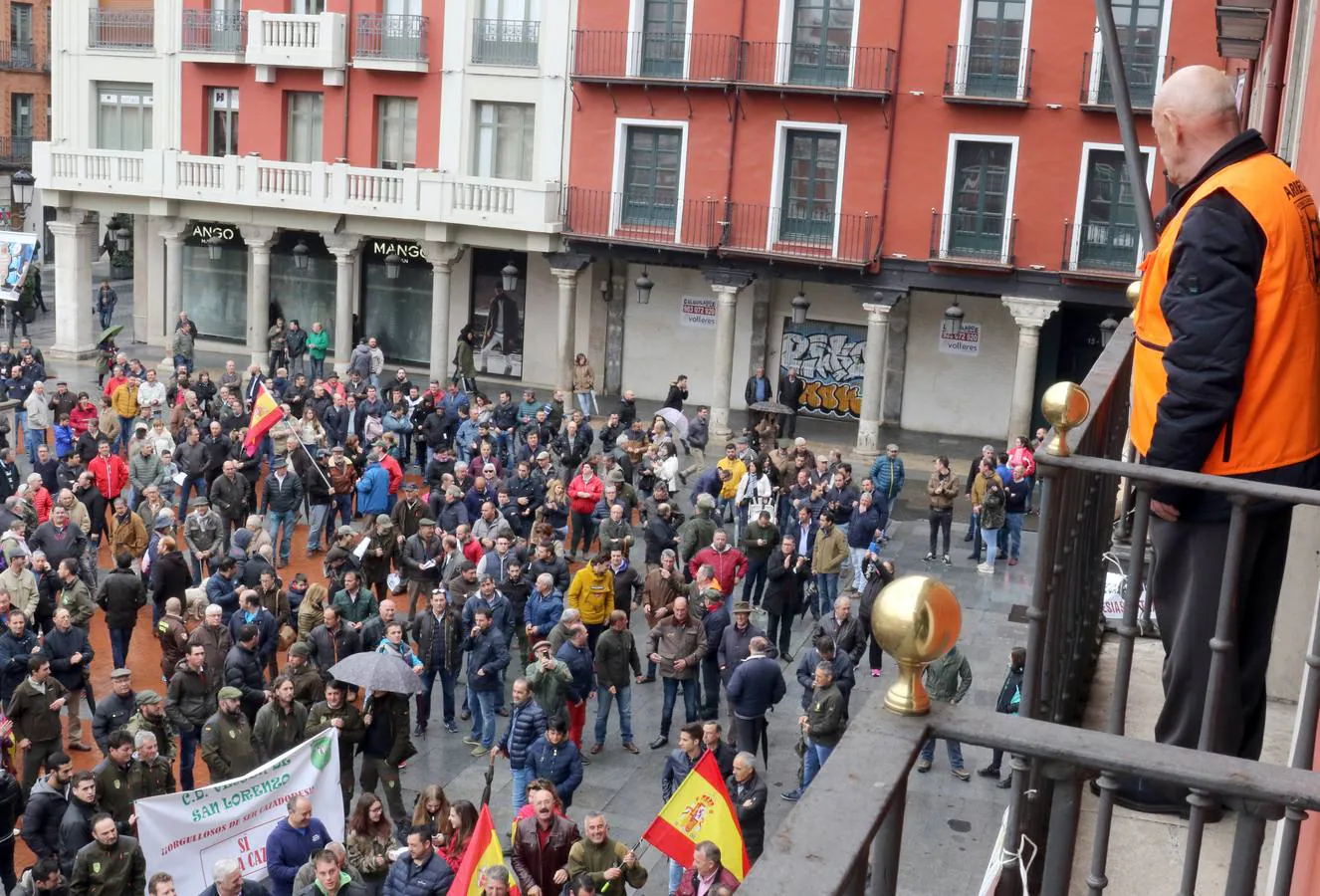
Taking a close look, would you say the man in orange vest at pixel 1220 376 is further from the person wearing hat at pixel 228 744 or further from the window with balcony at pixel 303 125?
the window with balcony at pixel 303 125

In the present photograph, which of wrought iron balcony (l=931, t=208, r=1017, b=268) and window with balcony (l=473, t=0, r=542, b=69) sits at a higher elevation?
window with balcony (l=473, t=0, r=542, b=69)

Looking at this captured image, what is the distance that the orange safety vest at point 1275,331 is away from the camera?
429 centimetres

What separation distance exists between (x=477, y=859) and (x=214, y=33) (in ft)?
102

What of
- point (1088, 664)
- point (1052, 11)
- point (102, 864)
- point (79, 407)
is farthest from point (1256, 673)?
point (1052, 11)

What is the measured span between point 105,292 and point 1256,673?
4363cm

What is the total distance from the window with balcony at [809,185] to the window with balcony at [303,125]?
12060mm

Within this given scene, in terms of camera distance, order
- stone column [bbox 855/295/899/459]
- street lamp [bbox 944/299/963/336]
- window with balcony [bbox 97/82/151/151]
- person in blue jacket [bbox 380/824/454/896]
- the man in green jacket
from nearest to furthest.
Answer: person in blue jacket [bbox 380/824/454/896]
the man in green jacket
stone column [bbox 855/295/899/459]
street lamp [bbox 944/299/963/336]
window with balcony [bbox 97/82/151/151]

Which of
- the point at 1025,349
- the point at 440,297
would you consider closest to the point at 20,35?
the point at 440,297

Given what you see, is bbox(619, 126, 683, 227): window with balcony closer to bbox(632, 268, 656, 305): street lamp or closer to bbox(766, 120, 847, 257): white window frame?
bbox(632, 268, 656, 305): street lamp

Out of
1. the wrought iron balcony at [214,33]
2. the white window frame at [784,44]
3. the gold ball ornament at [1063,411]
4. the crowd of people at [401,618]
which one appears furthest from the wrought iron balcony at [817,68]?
the gold ball ornament at [1063,411]

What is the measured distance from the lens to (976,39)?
30.7 metres

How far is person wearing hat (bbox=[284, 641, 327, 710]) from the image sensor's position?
565 inches

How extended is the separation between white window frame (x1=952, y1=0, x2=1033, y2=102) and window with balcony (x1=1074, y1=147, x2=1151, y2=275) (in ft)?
6.50

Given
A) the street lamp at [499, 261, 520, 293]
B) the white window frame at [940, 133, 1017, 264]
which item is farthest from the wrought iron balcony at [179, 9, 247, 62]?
the white window frame at [940, 133, 1017, 264]
